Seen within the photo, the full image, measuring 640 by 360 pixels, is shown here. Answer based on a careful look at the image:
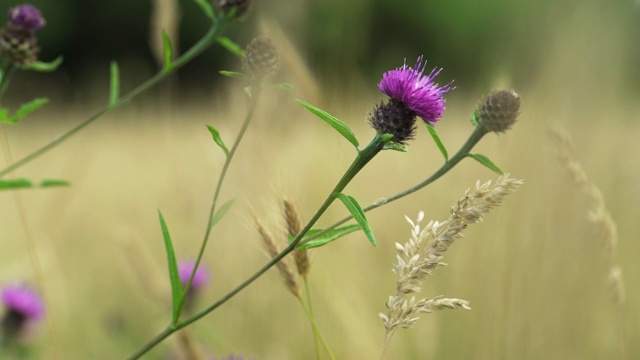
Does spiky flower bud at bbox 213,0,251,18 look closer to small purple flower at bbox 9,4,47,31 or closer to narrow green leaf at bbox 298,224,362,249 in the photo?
small purple flower at bbox 9,4,47,31

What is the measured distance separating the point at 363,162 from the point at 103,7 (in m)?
15.4

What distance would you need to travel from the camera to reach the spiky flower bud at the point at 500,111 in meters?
0.67

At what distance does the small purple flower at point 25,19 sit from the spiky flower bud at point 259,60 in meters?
0.37

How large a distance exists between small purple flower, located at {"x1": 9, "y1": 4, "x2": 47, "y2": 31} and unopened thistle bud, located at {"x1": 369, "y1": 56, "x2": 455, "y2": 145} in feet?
1.86

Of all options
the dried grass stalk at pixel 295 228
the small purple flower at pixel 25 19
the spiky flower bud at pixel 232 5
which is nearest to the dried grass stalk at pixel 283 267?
the dried grass stalk at pixel 295 228

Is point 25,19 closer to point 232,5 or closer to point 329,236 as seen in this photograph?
point 232,5

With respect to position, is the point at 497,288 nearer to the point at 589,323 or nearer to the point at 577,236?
the point at 577,236

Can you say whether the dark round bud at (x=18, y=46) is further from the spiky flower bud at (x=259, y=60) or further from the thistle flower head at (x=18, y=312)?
the thistle flower head at (x=18, y=312)

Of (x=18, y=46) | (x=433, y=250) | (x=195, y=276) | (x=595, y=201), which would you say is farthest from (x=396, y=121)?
(x=195, y=276)

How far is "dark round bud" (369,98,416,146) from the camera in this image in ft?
2.15

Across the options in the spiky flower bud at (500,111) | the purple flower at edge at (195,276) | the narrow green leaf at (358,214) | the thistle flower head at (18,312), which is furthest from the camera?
the purple flower at edge at (195,276)

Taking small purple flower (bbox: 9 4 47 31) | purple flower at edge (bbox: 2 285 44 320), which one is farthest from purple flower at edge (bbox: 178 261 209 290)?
small purple flower (bbox: 9 4 47 31)

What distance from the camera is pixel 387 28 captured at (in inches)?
604

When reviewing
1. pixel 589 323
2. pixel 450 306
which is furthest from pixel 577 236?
pixel 450 306
